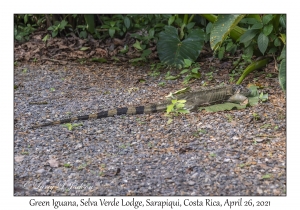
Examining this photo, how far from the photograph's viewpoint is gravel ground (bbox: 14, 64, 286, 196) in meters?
3.76

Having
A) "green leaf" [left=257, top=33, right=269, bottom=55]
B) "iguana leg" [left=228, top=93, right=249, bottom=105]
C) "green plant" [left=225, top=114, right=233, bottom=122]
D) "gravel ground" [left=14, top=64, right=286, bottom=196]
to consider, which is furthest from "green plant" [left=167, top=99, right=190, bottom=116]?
"green leaf" [left=257, top=33, right=269, bottom=55]

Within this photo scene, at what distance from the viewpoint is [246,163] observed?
4004mm

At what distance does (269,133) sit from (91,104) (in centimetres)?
243

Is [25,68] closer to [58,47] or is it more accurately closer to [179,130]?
[58,47]

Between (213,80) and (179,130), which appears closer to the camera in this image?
(179,130)

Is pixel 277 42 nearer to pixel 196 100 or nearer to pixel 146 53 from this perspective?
pixel 196 100

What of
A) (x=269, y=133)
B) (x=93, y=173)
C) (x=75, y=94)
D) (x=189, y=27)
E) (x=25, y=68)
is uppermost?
(x=189, y=27)

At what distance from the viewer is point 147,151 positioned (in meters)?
4.42

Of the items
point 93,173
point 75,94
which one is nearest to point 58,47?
point 75,94

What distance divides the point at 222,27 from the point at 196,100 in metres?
1.00

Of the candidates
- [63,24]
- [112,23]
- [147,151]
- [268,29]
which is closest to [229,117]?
[147,151]

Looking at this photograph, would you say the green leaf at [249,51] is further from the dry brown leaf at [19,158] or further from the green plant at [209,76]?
the dry brown leaf at [19,158]

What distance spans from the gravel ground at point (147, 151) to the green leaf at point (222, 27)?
0.94 meters

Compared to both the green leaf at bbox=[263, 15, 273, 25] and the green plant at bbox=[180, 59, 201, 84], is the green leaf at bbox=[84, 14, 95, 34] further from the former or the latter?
the green leaf at bbox=[263, 15, 273, 25]
